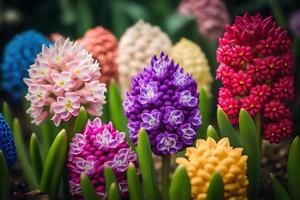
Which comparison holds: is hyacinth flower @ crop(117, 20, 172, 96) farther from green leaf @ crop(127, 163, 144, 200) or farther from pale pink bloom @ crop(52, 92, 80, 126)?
green leaf @ crop(127, 163, 144, 200)

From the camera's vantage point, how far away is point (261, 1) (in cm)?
439

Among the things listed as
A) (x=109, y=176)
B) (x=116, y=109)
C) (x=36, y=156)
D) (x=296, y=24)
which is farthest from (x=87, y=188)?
(x=296, y=24)

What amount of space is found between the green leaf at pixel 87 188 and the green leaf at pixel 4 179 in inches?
9.2

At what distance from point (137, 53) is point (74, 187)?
92 centimetres

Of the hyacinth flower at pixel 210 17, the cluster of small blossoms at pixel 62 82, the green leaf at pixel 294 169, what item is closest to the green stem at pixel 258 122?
the green leaf at pixel 294 169

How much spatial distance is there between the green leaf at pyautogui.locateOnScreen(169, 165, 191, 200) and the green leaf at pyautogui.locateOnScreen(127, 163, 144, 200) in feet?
0.40

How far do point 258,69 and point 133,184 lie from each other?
527 millimetres

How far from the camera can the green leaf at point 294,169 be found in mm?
1848

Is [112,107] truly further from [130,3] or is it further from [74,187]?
[130,3]

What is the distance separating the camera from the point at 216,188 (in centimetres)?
164

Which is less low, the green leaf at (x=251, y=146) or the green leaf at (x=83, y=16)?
the green leaf at (x=83, y=16)

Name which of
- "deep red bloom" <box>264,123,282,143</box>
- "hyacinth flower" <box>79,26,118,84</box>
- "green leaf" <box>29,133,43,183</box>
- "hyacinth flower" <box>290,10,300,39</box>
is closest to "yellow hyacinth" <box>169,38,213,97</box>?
"hyacinth flower" <box>79,26,118,84</box>

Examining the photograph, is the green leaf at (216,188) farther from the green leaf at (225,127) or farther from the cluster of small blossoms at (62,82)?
the cluster of small blossoms at (62,82)

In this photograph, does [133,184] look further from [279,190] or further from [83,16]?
[83,16]
